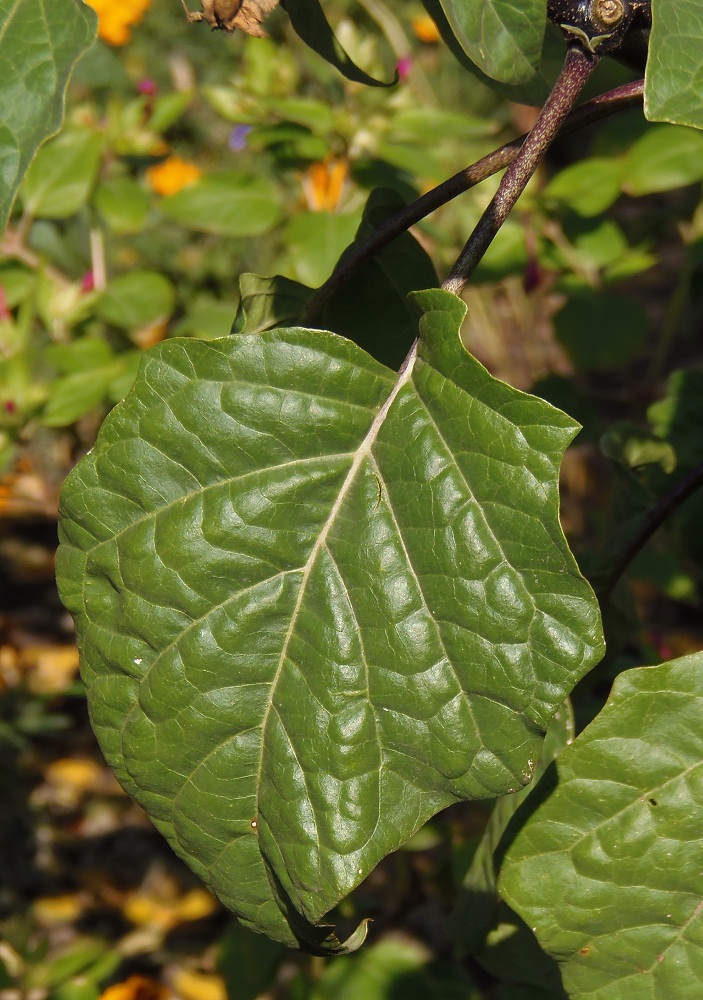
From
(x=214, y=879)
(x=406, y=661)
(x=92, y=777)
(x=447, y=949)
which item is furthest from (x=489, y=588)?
(x=92, y=777)

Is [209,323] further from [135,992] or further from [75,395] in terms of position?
[135,992]

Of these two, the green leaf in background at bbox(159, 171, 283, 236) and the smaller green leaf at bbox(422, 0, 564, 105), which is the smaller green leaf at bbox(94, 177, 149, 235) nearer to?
the green leaf in background at bbox(159, 171, 283, 236)

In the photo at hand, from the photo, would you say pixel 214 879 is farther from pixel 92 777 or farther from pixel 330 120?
pixel 92 777

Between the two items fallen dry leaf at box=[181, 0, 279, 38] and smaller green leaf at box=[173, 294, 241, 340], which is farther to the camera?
smaller green leaf at box=[173, 294, 241, 340]

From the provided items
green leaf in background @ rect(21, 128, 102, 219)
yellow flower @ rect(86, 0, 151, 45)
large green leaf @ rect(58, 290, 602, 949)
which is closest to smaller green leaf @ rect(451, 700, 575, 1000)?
large green leaf @ rect(58, 290, 602, 949)

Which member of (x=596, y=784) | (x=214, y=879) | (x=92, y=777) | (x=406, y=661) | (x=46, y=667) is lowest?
(x=92, y=777)

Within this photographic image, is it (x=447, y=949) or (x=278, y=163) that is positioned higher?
(x=278, y=163)

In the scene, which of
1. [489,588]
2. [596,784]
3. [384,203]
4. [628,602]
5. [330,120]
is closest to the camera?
[489,588]
